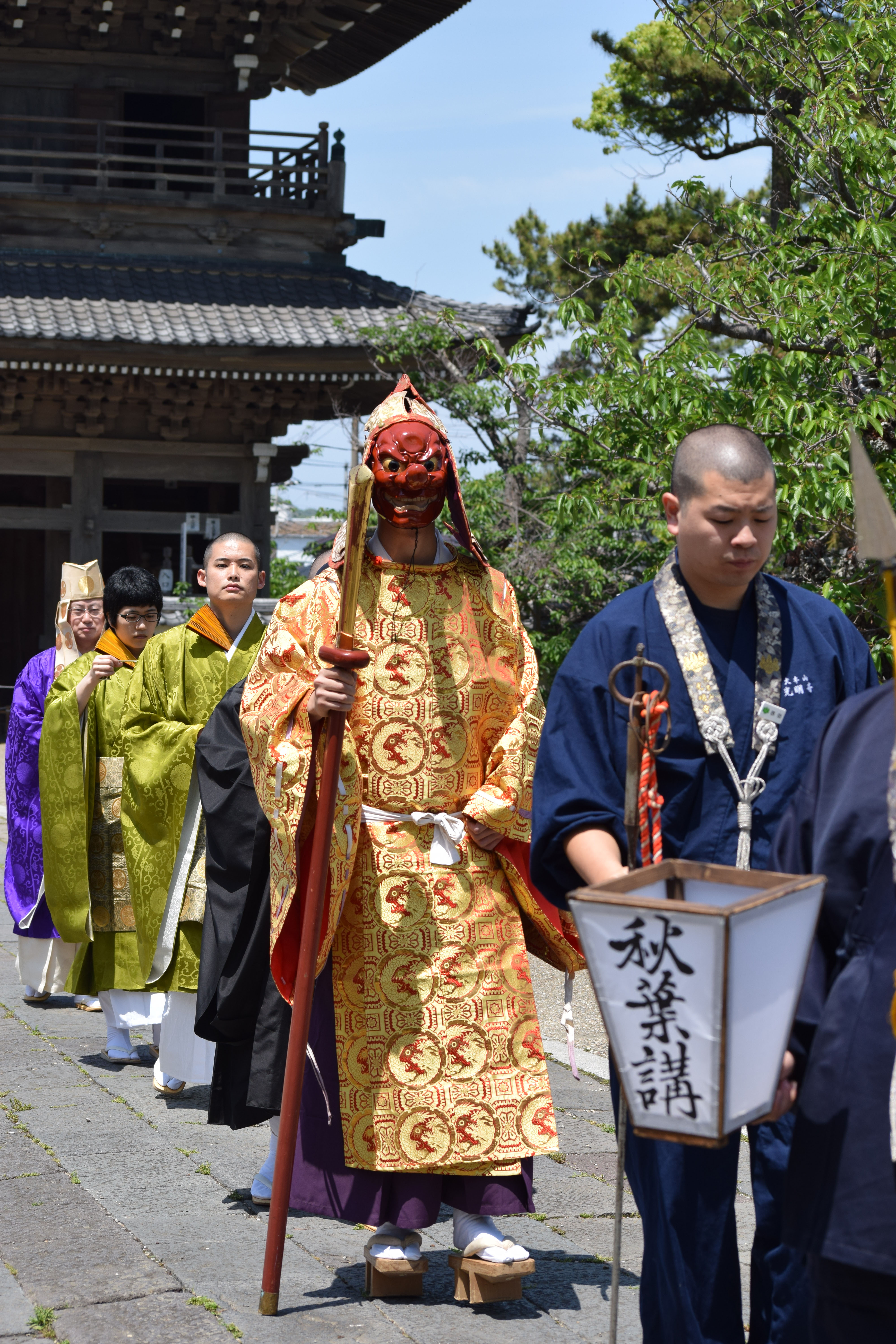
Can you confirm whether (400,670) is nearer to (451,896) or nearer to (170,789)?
(451,896)

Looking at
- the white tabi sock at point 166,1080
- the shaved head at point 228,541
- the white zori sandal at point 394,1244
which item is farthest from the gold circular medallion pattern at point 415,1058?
the shaved head at point 228,541

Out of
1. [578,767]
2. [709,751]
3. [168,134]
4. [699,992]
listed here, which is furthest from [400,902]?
[168,134]

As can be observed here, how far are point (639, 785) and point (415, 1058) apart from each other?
121cm

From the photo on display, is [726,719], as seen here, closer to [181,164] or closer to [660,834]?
[660,834]

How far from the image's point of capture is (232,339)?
1423 centimetres

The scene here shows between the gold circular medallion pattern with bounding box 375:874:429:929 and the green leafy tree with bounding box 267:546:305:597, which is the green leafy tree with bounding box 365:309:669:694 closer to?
the gold circular medallion pattern with bounding box 375:874:429:929

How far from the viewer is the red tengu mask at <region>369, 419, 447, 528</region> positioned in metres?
3.50

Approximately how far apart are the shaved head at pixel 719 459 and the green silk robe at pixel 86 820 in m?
3.54

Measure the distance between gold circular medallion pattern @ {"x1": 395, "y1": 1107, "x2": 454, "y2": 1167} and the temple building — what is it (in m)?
11.3

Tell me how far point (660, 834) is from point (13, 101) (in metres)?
15.2

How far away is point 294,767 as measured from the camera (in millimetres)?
3404

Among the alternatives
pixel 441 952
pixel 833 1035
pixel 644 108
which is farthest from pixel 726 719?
pixel 644 108

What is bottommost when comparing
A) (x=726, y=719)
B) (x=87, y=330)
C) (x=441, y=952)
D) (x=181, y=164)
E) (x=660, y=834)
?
(x=441, y=952)

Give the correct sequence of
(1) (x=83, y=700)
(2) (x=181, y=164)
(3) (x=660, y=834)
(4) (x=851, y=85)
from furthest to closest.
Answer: (2) (x=181, y=164) → (1) (x=83, y=700) → (4) (x=851, y=85) → (3) (x=660, y=834)
